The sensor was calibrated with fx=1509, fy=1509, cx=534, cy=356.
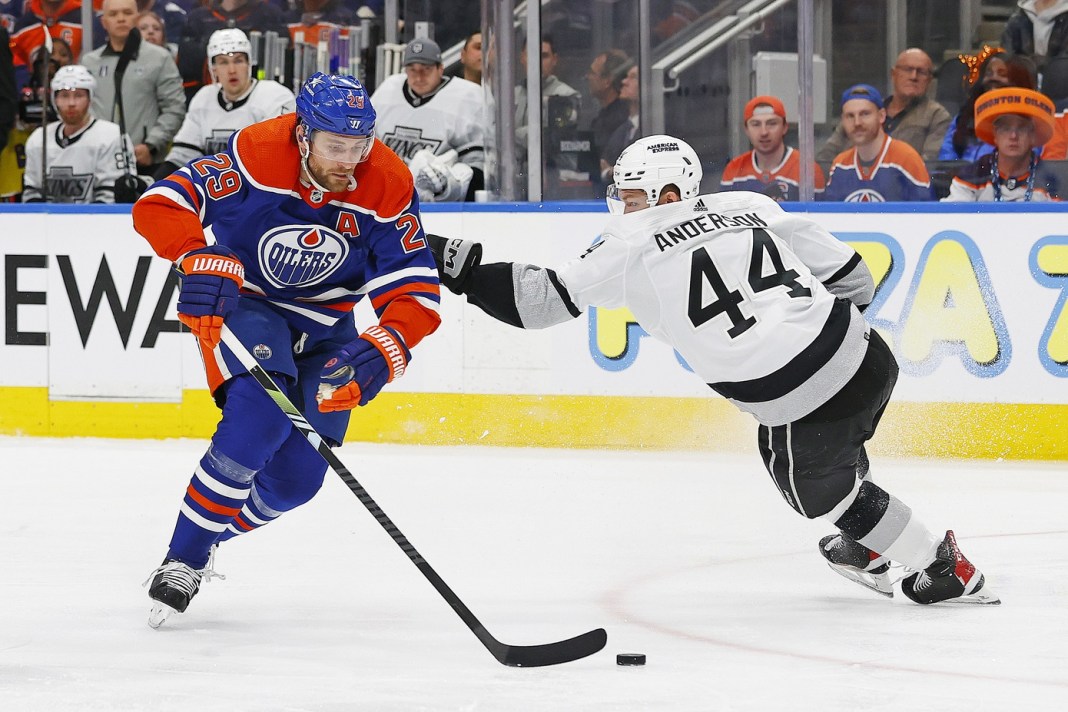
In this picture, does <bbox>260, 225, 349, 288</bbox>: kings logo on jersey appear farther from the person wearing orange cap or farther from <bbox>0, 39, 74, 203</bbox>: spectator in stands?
<bbox>0, 39, 74, 203</bbox>: spectator in stands

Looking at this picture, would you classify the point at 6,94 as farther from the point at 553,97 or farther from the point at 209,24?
the point at 553,97

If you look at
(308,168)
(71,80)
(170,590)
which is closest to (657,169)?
(308,168)

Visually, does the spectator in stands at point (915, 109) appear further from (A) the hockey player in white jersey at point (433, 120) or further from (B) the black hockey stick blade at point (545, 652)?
(B) the black hockey stick blade at point (545, 652)

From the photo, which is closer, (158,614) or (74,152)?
(158,614)

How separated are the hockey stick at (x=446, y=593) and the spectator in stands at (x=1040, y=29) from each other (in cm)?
347

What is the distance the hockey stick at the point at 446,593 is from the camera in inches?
104

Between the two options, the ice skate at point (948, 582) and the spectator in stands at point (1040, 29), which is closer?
the ice skate at point (948, 582)

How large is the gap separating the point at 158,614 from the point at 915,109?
3622 mm

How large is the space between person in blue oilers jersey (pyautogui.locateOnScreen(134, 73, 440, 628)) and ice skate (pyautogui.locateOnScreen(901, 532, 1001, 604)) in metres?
1.16

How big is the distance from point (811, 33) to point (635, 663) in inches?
138

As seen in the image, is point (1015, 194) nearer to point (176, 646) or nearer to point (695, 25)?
point (695, 25)

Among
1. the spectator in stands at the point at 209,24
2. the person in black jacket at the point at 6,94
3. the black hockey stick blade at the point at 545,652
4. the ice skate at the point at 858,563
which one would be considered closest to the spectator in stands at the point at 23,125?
the person in black jacket at the point at 6,94

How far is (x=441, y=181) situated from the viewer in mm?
5918

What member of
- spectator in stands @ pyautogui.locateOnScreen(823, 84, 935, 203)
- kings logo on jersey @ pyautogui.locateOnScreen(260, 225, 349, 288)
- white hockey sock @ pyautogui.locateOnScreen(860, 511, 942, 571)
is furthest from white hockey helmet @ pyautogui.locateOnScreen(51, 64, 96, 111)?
white hockey sock @ pyautogui.locateOnScreen(860, 511, 942, 571)
